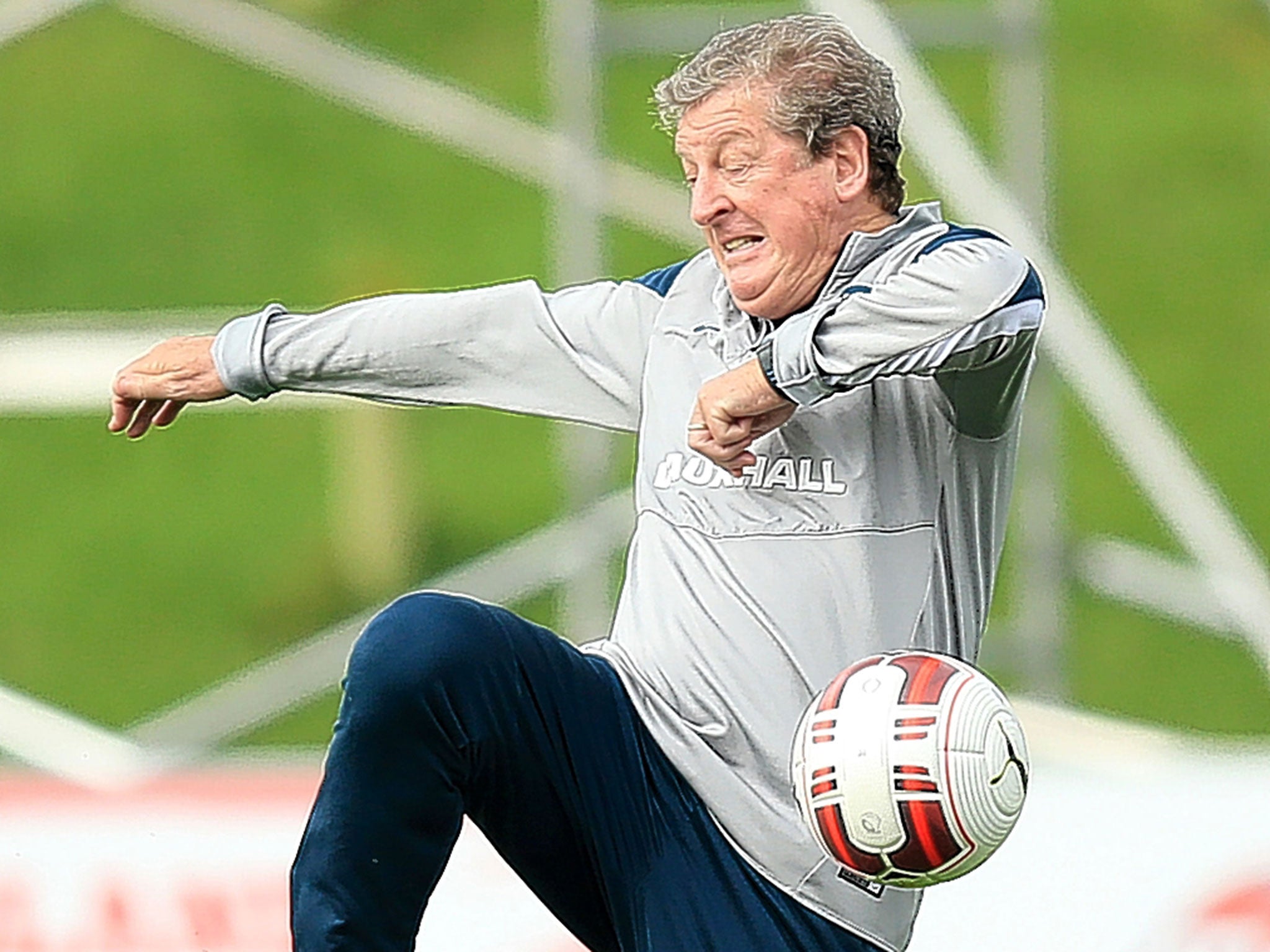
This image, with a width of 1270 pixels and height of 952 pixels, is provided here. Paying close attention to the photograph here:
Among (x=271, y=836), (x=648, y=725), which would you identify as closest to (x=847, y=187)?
(x=648, y=725)

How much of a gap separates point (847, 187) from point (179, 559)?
21.1 feet

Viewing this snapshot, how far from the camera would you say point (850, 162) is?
244cm

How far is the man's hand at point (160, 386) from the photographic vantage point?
2527 mm

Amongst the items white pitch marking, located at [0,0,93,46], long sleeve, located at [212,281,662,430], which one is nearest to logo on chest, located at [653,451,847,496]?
long sleeve, located at [212,281,662,430]

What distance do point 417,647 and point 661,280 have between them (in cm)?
49

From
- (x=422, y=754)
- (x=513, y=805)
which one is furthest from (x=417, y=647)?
(x=513, y=805)

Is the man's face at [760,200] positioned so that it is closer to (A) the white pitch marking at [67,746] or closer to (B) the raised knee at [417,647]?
(B) the raised knee at [417,647]

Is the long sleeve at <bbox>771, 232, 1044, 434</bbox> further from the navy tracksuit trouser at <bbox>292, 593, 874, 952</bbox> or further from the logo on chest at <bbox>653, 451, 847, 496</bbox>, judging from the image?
the navy tracksuit trouser at <bbox>292, 593, 874, 952</bbox>

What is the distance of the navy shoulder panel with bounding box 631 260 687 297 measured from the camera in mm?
2609

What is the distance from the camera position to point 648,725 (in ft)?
8.18

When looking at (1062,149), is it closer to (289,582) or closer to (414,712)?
(289,582)

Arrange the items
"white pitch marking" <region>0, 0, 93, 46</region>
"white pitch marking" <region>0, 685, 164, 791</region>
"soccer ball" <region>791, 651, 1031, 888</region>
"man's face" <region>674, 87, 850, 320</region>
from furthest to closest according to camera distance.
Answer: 1. "white pitch marking" <region>0, 0, 93, 46</region>
2. "white pitch marking" <region>0, 685, 164, 791</region>
3. "man's face" <region>674, 87, 850, 320</region>
4. "soccer ball" <region>791, 651, 1031, 888</region>

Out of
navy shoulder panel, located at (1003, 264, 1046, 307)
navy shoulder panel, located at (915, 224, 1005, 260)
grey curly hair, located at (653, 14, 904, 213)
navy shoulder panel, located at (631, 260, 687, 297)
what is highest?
grey curly hair, located at (653, 14, 904, 213)

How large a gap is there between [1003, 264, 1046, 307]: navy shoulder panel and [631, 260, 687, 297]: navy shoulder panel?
0.39m
